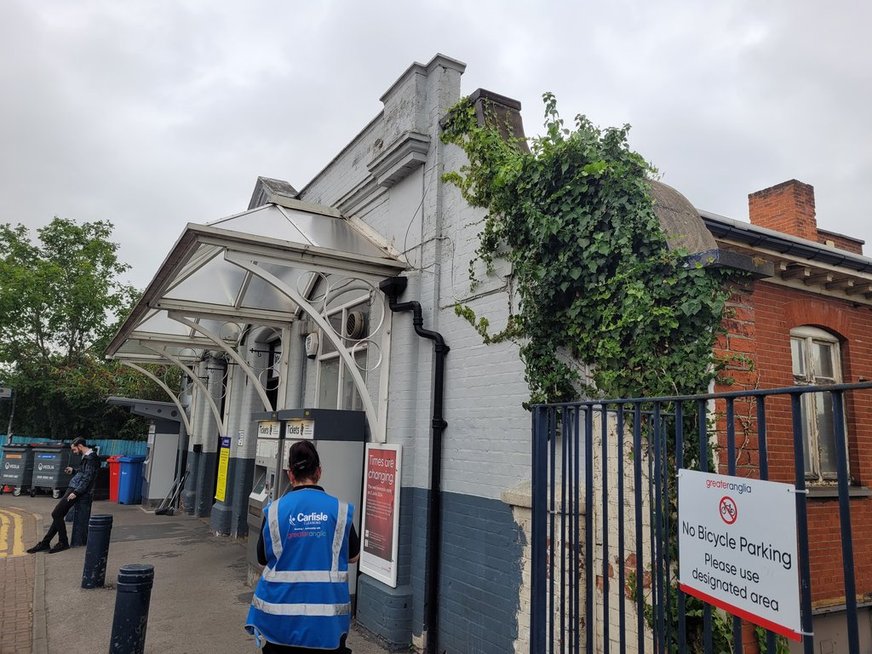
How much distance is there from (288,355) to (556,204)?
→ 21.5ft

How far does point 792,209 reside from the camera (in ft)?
37.1

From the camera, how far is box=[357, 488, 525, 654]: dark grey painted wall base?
510 cm

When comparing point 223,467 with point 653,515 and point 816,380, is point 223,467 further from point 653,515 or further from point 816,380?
point 653,515

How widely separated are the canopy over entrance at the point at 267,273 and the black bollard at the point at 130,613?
2.65 m

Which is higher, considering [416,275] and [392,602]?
[416,275]

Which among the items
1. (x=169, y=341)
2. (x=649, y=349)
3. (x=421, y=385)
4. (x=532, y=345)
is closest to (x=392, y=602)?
(x=421, y=385)

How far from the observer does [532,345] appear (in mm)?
4965

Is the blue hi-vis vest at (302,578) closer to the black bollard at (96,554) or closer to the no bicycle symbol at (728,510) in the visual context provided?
the no bicycle symbol at (728,510)

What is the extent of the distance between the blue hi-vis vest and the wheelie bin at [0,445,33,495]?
17.5 metres

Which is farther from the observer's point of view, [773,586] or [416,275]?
[416,275]

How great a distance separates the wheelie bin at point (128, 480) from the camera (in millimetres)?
17078

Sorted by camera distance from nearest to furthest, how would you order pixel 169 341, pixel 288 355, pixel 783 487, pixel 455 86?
pixel 783 487
pixel 455 86
pixel 288 355
pixel 169 341

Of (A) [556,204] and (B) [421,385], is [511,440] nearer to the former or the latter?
(B) [421,385]

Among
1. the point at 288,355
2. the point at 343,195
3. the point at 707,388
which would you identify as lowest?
the point at 707,388
